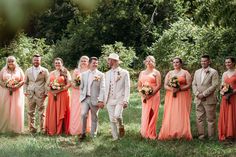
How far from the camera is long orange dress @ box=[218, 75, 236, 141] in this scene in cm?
911

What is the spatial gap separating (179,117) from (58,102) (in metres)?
3.06

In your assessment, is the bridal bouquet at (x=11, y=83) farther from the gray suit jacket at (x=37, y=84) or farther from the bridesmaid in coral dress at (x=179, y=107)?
the bridesmaid in coral dress at (x=179, y=107)

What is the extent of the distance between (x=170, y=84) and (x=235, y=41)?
8.49m

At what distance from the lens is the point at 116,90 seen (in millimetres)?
9188

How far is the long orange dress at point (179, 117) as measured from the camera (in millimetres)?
9367

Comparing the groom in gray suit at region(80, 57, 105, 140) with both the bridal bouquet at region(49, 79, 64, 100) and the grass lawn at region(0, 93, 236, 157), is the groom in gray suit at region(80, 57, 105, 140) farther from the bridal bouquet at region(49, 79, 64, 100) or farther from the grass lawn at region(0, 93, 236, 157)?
the bridal bouquet at region(49, 79, 64, 100)

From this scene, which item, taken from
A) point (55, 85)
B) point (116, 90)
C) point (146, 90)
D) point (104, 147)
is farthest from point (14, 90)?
point (146, 90)

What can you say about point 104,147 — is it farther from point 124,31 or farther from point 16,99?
point 124,31

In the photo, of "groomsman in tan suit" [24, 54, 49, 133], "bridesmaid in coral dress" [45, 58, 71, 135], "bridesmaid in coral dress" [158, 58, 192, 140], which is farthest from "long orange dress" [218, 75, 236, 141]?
"groomsman in tan suit" [24, 54, 49, 133]

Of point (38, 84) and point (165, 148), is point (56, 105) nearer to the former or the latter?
point (38, 84)

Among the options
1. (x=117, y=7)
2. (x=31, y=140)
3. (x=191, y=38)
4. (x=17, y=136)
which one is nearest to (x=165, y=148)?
(x=31, y=140)

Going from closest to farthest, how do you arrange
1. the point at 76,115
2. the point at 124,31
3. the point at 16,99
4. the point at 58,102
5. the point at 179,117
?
the point at 124,31 < the point at 179,117 < the point at 76,115 < the point at 58,102 < the point at 16,99

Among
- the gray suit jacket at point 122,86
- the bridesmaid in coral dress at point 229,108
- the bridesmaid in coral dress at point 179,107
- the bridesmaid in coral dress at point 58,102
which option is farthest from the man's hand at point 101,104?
the bridesmaid in coral dress at point 229,108

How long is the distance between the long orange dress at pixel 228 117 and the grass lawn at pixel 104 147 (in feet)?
0.98
